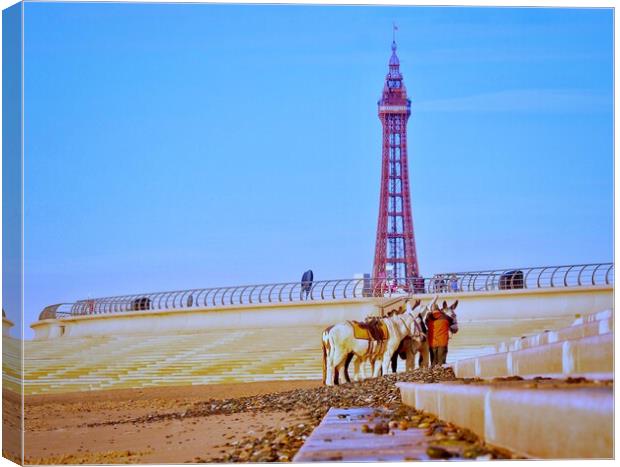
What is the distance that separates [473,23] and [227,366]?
9.86 metres

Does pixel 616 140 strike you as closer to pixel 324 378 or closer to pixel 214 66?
pixel 214 66

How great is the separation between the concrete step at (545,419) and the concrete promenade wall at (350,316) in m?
8.57

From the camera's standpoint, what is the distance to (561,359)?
9.77 meters

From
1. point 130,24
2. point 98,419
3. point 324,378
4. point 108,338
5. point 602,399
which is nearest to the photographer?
point 602,399

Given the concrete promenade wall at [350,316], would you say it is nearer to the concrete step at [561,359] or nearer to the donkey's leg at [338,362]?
the donkey's leg at [338,362]

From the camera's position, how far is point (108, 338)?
27406 mm

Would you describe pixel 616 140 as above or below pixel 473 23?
below

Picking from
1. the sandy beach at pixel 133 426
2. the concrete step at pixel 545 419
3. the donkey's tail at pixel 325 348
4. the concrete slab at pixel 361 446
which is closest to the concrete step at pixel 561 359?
the concrete step at pixel 545 419

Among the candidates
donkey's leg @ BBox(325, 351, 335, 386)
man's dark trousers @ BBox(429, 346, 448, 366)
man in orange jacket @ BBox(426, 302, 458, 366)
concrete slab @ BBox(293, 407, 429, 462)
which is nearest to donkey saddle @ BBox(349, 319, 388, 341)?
donkey's leg @ BBox(325, 351, 335, 386)

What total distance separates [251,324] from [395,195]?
602 cm

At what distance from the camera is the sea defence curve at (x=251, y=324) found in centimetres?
2011

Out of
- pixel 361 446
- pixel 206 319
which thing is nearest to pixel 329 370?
pixel 206 319

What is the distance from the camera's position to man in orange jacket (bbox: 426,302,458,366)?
66.3ft

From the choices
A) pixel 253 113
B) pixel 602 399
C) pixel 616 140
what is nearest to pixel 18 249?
pixel 253 113
